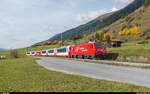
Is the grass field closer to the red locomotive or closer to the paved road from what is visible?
the paved road

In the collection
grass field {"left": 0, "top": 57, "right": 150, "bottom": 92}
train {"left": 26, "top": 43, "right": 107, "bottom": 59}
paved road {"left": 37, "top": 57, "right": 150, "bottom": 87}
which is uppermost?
train {"left": 26, "top": 43, "right": 107, "bottom": 59}

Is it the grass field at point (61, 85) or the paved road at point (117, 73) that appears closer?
the grass field at point (61, 85)

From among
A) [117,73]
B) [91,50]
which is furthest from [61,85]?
[91,50]

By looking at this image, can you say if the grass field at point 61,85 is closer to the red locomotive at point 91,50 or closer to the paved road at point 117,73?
the paved road at point 117,73

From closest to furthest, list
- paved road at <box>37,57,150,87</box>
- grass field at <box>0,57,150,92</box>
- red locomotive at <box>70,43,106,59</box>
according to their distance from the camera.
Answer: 1. grass field at <box>0,57,150,92</box>
2. paved road at <box>37,57,150,87</box>
3. red locomotive at <box>70,43,106,59</box>

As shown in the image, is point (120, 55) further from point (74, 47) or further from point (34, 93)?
point (34, 93)

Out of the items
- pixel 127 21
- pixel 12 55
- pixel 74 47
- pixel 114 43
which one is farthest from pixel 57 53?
pixel 127 21

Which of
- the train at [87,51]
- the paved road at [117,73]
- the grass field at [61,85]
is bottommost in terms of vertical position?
the paved road at [117,73]

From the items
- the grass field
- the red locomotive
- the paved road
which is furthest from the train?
the grass field

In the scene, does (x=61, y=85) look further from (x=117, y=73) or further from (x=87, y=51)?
(x=87, y=51)

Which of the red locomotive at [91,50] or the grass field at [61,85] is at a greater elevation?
the red locomotive at [91,50]

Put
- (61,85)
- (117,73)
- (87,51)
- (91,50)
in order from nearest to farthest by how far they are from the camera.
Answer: (61,85) → (117,73) → (91,50) → (87,51)

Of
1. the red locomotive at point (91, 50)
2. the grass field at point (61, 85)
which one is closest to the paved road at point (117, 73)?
the grass field at point (61, 85)

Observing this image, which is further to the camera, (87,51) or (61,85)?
(87,51)
